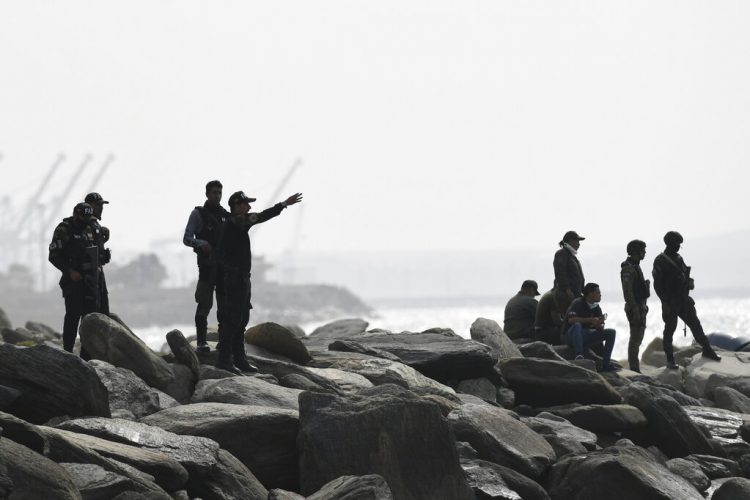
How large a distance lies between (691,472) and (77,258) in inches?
291

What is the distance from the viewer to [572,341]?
1733cm

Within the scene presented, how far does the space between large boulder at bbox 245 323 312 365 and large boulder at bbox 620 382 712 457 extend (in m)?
4.34

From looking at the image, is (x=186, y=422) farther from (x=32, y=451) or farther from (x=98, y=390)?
(x=32, y=451)

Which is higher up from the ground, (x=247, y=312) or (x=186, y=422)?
(x=247, y=312)

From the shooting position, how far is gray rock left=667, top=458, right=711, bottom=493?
12.7 metres

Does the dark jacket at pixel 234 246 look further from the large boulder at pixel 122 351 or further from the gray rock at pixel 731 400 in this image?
the gray rock at pixel 731 400

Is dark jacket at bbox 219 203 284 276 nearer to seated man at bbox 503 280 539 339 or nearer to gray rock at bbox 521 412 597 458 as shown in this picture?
gray rock at bbox 521 412 597 458

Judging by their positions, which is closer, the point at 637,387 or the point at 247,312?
the point at 247,312

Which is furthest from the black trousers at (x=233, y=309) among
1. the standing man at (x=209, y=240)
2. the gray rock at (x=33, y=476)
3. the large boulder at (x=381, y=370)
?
the gray rock at (x=33, y=476)

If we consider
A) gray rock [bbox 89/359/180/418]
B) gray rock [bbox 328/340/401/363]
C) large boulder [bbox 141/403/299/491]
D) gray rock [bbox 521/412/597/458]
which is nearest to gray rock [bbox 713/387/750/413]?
gray rock [bbox 521/412/597/458]

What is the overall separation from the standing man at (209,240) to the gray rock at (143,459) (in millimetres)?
3663

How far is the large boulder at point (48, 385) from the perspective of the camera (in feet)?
34.5

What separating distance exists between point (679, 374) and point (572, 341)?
106 inches

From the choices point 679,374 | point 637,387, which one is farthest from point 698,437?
point 679,374
